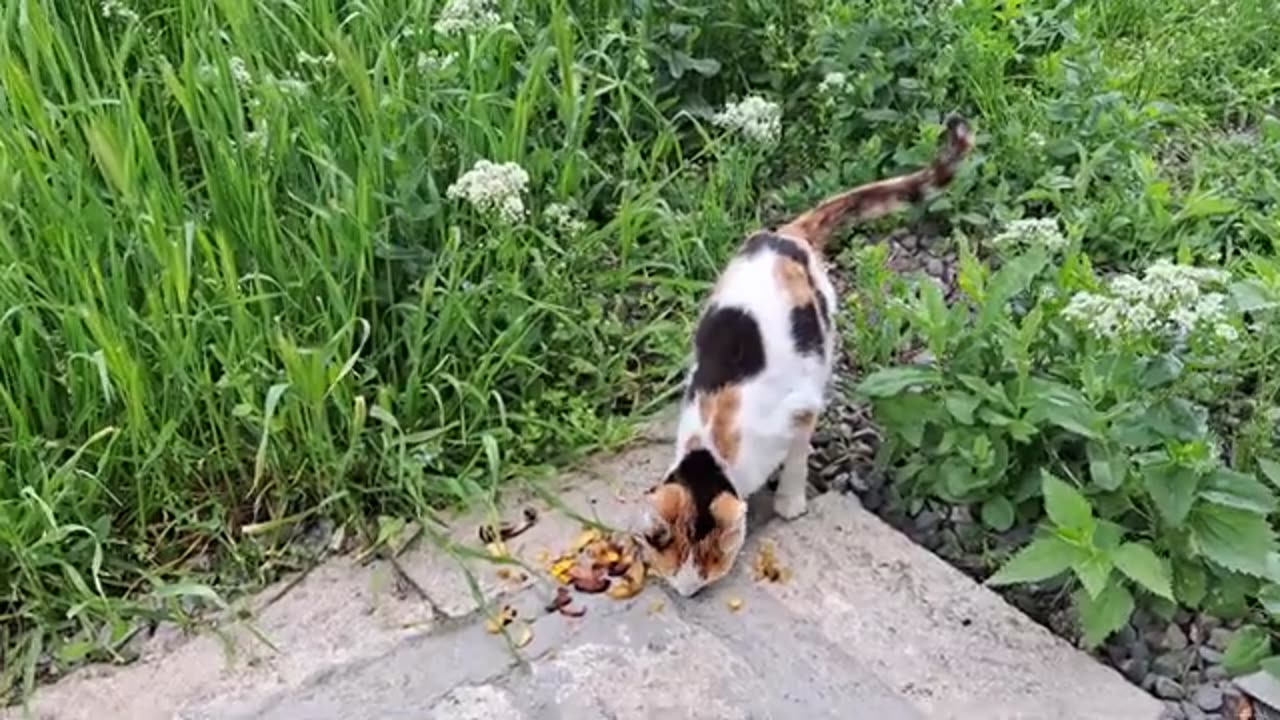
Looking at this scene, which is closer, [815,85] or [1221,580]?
[1221,580]

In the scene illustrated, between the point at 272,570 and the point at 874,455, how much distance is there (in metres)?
1.07

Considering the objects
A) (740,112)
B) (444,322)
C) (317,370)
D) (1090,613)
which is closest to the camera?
(1090,613)

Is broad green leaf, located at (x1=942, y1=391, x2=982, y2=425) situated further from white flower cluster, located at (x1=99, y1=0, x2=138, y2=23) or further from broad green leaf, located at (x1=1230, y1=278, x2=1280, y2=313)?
white flower cluster, located at (x1=99, y1=0, x2=138, y2=23)

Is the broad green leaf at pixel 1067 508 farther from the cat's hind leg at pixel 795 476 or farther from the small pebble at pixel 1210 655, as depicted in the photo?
the cat's hind leg at pixel 795 476

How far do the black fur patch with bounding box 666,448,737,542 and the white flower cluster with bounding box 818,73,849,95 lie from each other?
3.71ft

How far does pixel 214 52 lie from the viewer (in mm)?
2871

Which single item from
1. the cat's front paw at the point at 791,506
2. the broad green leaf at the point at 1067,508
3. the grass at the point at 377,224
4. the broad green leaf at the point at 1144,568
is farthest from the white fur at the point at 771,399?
the broad green leaf at the point at 1144,568

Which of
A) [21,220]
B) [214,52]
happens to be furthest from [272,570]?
[214,52]

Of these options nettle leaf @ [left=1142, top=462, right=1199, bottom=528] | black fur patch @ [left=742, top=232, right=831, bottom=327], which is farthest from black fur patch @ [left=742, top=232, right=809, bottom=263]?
nettle leaf @ [left=1142, top=462, right=1199, bottom=528]

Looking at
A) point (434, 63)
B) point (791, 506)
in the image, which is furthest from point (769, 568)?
point (434, 63)

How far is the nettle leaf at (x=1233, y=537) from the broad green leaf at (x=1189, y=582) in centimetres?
5

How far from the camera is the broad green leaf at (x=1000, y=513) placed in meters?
2.53

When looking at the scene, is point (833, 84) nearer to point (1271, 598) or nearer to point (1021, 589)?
point (1021, 589)

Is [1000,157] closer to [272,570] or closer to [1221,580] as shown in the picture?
[1221,580]
